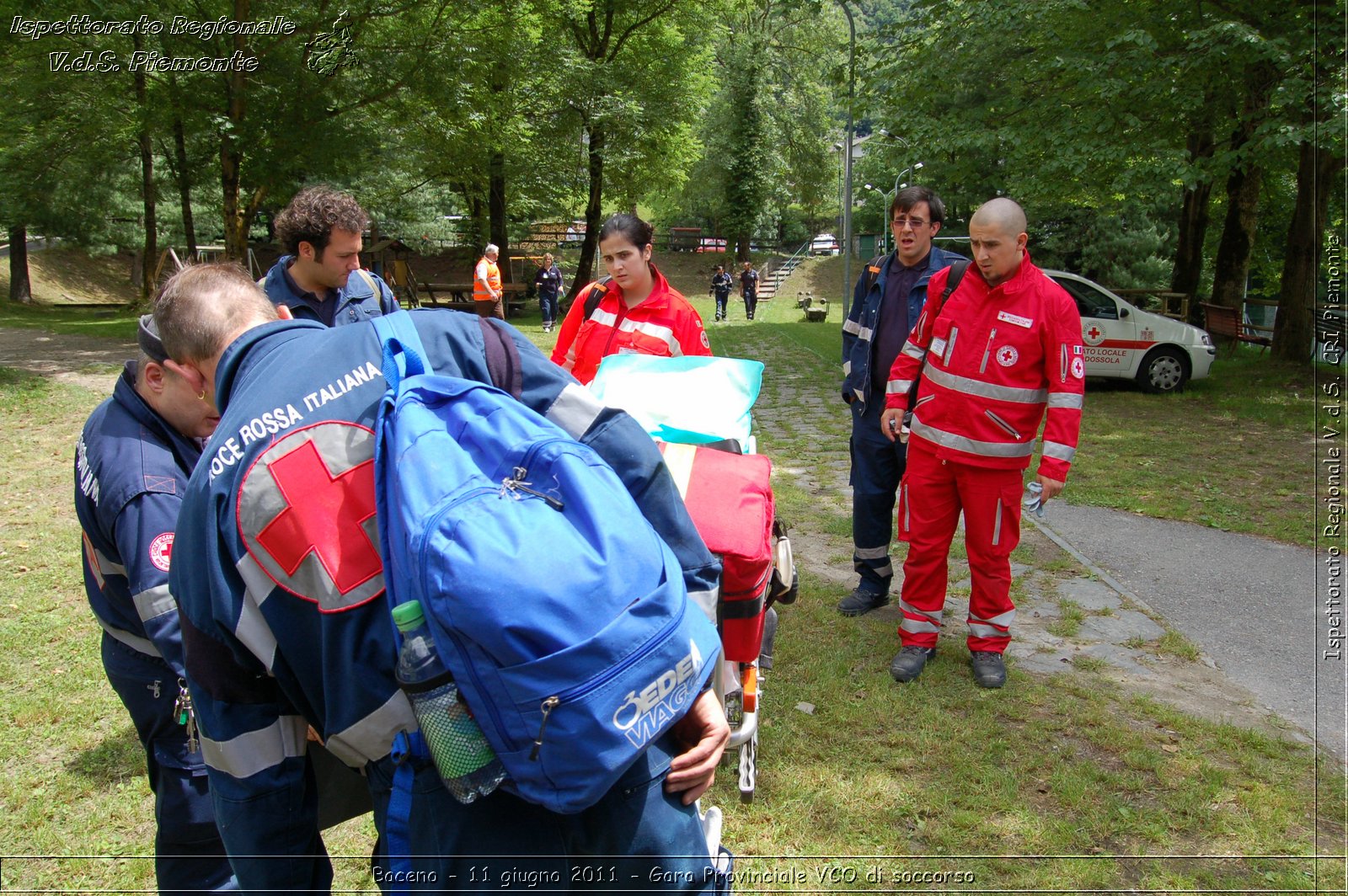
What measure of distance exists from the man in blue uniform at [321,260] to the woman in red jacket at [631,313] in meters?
1.01

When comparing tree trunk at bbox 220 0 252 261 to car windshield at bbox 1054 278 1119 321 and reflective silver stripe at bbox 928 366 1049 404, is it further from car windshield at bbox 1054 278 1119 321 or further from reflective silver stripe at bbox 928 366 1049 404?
reflective silver stripe at bbox 928 366 1049 404

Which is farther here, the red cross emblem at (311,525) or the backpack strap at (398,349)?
the backpack strap at (398,349)

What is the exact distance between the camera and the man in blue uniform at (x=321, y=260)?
12.4 feet

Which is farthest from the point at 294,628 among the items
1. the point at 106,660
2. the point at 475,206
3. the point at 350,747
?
the point at 475,206

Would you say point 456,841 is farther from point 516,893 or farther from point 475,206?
point 475,206

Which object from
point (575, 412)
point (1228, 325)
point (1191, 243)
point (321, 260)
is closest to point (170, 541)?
point (575, 412)

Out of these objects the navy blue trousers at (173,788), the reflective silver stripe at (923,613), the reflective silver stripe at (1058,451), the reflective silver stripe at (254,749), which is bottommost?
the reflective silver stripe at (923,613)

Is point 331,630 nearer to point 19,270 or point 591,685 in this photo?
point 591,685

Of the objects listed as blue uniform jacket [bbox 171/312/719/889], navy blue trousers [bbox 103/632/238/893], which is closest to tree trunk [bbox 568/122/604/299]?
navy blue trousers [bbox 103/632/238/893]

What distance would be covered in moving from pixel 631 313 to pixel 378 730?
10.6 feet

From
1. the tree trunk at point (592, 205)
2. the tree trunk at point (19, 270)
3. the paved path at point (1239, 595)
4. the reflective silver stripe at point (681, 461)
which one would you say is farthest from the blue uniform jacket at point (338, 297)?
the tree trunk at point (19, 270)

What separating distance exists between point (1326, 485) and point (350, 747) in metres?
9.15

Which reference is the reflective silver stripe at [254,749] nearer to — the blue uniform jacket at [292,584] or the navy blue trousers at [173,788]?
the blue uniform jacket at [292,584]

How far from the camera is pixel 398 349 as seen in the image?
146cm
